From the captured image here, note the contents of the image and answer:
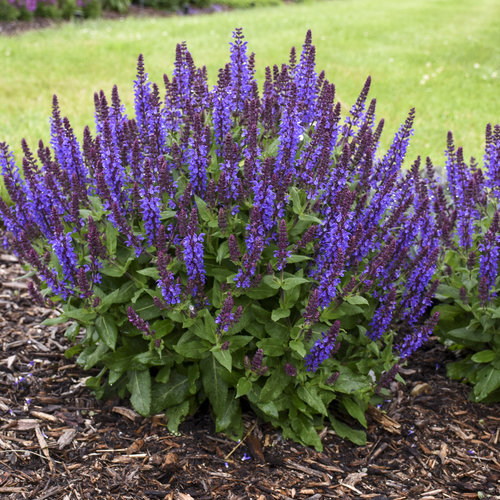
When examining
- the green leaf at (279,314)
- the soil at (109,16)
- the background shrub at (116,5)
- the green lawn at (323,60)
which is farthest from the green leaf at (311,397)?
the background shrub at (116,5)

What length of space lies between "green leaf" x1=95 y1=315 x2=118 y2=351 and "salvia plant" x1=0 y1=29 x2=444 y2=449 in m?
0.01

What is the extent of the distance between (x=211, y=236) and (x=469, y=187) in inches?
71.4

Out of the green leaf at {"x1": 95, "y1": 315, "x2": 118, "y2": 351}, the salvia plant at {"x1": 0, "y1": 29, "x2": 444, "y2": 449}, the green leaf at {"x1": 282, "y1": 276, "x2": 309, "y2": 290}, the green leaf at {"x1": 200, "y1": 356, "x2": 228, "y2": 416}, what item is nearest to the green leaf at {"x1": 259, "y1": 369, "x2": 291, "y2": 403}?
the salvia plant at {"x1": 0, "y1": 29, "x2": 444, "y2": 449}

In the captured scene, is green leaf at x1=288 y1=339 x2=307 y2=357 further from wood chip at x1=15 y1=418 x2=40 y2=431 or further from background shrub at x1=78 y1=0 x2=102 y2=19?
background shrub at x1=78 y1=0 x2=102 y2=19

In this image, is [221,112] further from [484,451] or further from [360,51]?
[360,51]

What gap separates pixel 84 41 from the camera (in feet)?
47.5

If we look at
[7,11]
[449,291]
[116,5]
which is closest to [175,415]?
[449,291]

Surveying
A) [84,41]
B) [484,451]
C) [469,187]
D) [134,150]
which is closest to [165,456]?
[134,150]

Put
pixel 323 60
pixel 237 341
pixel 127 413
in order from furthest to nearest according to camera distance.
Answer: pixel 323 60 → pixel 127 413 → pixel 237 341

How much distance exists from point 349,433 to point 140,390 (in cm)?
136

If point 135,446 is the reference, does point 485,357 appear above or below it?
above

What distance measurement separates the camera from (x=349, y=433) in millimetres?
3992

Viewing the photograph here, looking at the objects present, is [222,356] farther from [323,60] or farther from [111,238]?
[323,60]

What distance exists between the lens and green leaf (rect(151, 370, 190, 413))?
3.85m
